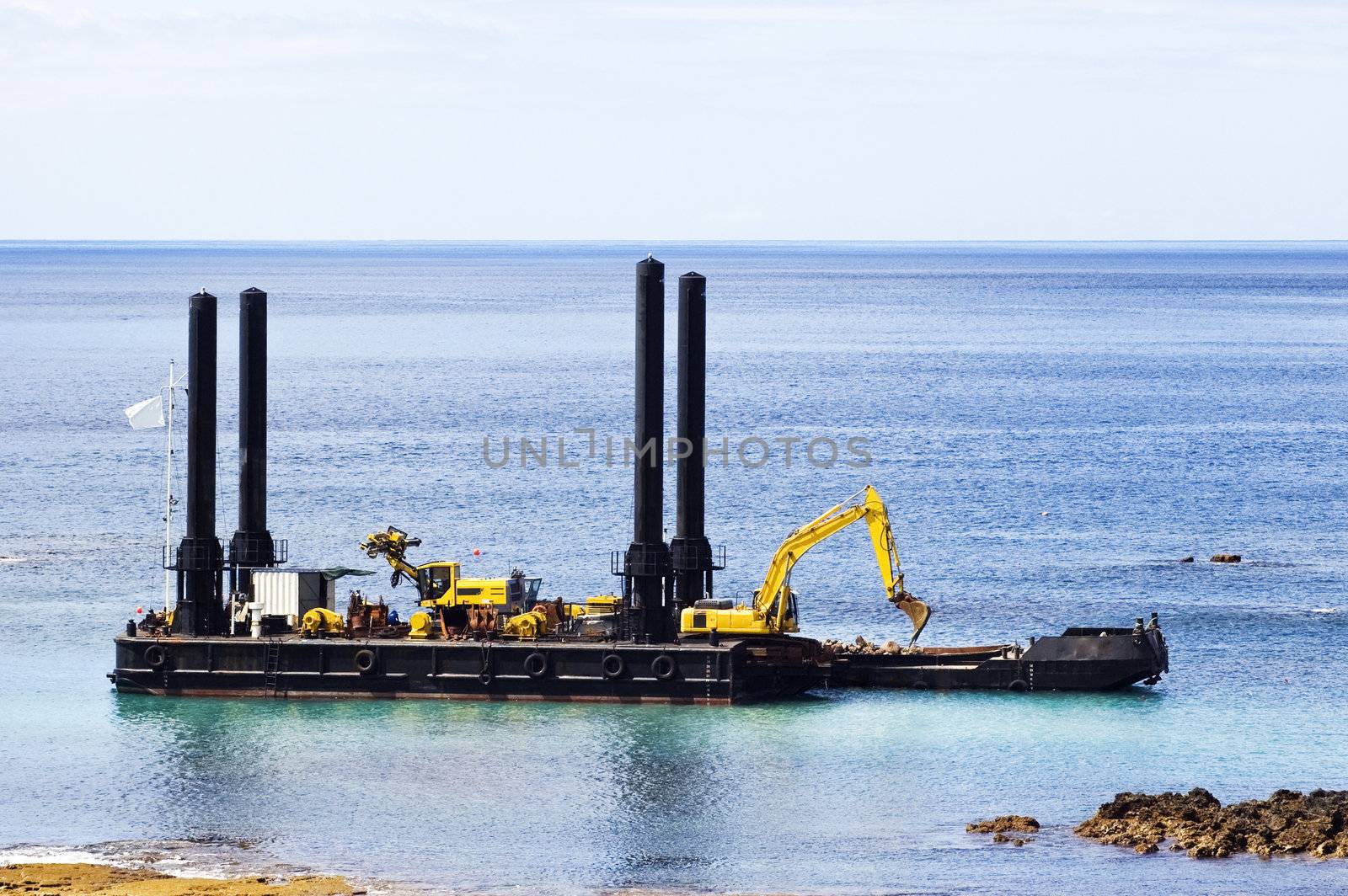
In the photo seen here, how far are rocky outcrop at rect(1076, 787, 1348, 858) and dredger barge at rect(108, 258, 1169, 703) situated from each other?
508 inches

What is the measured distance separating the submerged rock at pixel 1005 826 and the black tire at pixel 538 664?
15.4 meters

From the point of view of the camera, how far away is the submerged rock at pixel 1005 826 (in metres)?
46.5

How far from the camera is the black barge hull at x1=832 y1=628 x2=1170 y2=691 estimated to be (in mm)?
60188

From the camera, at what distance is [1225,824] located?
149 ft

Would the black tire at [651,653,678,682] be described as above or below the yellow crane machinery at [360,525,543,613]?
below

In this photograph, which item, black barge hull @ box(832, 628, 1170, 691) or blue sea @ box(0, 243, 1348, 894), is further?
black barge hull @ box(832, 628, 1170, 691)

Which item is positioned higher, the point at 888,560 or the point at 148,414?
the point at 148,414

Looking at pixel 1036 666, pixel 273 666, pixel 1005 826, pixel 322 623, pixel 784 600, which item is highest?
pixel 784 600

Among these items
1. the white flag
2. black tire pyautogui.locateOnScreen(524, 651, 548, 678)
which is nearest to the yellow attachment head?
black tire pyautogui.locateOnScreen(524, 651, 548, 678)

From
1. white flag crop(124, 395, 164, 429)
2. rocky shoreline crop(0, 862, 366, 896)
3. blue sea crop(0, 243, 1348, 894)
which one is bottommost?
rocky shoreline crop(0, 862, 366, 896)

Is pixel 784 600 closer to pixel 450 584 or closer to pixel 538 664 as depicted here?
pixel 538 664

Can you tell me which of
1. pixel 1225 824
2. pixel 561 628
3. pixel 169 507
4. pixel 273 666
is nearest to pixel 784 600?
pixel 561 628

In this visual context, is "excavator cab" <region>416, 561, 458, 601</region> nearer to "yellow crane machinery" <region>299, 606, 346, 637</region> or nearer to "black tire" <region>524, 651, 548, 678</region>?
"yellow crane machinery" <region>299, 606, 346, 637</region>

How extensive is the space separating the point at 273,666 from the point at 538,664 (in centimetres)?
761
